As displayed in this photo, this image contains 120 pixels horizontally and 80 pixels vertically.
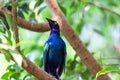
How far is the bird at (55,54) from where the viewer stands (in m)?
2.03

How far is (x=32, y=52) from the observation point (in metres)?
2.26

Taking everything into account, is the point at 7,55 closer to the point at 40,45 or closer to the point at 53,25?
the point at 53,25

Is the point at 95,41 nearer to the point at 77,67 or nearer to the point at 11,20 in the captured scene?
the point at 77,67

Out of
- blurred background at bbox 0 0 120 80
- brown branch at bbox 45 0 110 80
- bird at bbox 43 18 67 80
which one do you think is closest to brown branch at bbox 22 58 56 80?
blurred background at bbox 0 0 120 80

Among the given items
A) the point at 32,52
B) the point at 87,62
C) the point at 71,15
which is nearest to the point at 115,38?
the point at 71,15

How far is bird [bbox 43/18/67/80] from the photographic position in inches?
80.1

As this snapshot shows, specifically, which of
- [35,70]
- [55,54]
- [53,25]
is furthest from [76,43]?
[35,70]

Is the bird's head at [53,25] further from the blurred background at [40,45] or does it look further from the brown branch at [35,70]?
the brown branch at [35,70]

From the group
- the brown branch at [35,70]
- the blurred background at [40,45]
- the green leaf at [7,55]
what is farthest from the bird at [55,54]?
the green leaf at [7,55]

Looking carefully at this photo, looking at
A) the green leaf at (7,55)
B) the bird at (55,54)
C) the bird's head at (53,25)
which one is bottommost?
the bird at (55,54)

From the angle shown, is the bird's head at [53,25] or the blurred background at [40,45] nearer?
the blurred background at [40,45]

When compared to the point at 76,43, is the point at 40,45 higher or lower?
lower

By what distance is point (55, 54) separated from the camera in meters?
2.11

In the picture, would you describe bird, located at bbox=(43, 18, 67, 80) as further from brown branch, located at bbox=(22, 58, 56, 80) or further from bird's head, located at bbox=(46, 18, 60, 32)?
brown branch, located at bbox=(22, 58, 56, 80)
